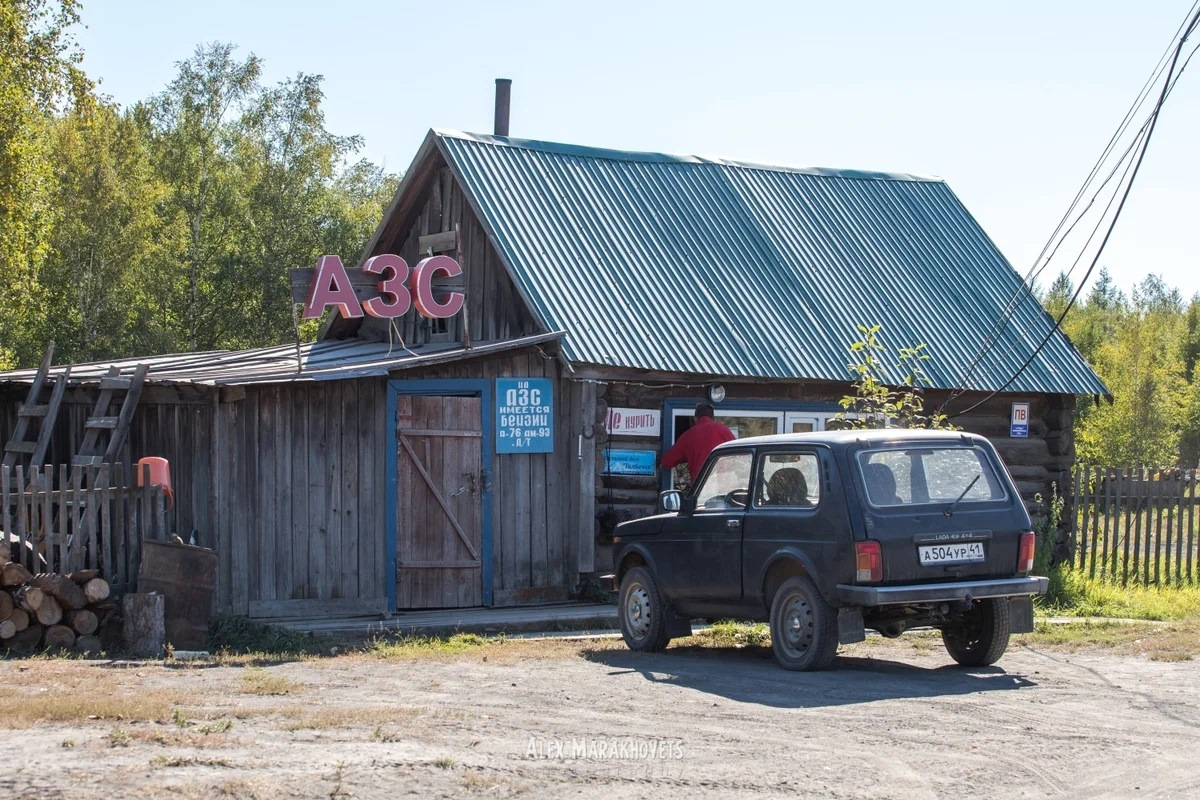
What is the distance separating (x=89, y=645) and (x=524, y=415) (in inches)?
213

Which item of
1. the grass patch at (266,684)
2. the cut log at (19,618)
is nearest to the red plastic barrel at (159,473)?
the cut log at (19,618)

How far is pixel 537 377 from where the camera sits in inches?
611

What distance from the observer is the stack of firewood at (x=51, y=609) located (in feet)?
37.5

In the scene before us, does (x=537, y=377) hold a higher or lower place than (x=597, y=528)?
higher

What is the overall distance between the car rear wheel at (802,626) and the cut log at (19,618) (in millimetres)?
6292

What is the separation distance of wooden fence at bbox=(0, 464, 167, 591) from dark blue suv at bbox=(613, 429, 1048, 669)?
5293 millimetres

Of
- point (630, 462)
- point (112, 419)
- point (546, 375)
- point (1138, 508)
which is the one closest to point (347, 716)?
point (112, 419)

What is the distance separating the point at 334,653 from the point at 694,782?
6.04 m

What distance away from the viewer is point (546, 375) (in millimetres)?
15602

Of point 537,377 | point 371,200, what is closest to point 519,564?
point 537,377

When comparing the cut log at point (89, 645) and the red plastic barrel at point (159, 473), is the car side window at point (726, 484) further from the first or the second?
the cut log at point (89, 645)

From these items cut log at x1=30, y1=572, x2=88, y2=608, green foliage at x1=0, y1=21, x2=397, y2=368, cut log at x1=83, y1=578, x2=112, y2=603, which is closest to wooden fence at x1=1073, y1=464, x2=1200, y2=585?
cut log at x1=83, y1=578, x2=112, y2=603

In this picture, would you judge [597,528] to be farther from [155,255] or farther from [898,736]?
[155,255]

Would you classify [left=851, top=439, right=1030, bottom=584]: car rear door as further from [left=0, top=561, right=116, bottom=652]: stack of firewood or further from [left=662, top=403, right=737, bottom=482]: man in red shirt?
[left=0, top=561, right=116, bottom=652]: stack of firewood
